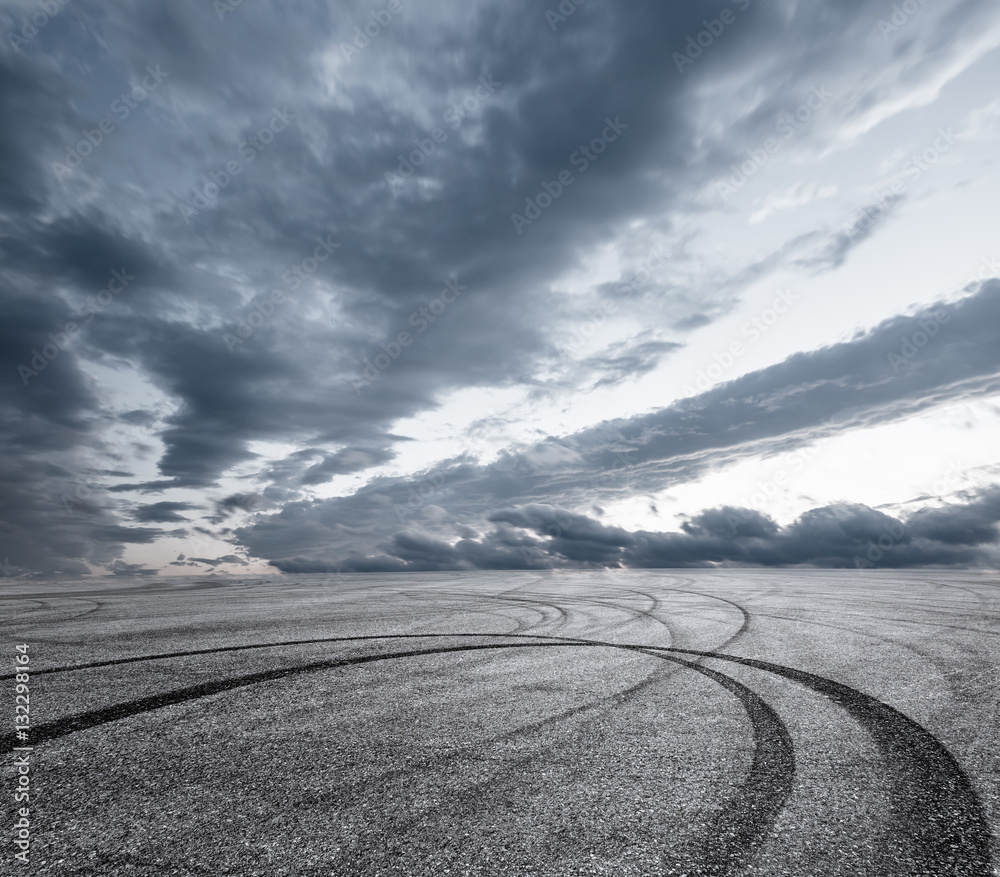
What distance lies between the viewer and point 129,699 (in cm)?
596

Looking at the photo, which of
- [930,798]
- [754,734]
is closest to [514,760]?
[754,734]

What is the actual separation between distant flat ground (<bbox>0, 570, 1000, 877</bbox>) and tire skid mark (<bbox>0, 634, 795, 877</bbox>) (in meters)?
0.02

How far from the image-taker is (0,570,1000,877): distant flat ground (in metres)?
3.04

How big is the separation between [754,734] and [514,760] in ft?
8.12

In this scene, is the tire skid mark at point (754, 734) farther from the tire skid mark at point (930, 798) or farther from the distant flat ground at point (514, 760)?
the tire skid mark at point (930, 798)

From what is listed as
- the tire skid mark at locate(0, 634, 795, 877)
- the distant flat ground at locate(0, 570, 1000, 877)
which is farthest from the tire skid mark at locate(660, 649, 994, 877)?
the tire skid mark at locate(0, 634, 795, 877)

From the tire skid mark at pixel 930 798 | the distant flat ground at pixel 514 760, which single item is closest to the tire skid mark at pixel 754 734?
the distant flat ground at pixel 514 760

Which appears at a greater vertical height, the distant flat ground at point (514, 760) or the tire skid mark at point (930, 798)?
the distant flat ground at point (514, 760)

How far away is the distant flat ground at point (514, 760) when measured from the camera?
9.96ft

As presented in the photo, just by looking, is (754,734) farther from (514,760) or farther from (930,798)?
(514,760)

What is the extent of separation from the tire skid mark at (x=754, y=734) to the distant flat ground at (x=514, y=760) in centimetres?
2

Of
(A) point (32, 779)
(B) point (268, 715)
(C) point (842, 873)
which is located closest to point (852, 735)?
(C) point (842, 873)

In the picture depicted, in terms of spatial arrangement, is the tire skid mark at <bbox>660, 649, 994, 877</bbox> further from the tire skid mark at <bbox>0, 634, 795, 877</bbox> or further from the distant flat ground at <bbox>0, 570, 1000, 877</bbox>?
the tire skid mark at <bbox>0, 634, 795, 877</bbox>

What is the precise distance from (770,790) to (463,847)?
7.90 ft
